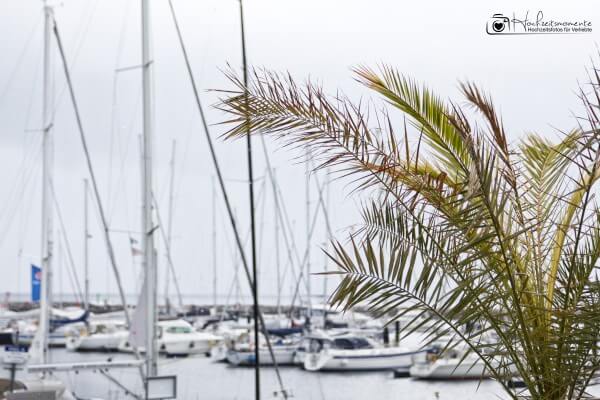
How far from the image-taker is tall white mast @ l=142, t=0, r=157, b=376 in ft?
46.0

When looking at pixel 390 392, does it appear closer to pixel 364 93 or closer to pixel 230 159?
pixel 230 159

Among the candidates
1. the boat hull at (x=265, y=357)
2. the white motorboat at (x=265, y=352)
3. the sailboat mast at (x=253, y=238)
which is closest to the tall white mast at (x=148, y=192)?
the sailboat mast at (x=253, y=238)

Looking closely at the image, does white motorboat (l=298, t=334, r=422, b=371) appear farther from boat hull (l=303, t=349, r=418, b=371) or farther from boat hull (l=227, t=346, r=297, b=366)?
boat hull (l=227, t=346, r=297, b=366)

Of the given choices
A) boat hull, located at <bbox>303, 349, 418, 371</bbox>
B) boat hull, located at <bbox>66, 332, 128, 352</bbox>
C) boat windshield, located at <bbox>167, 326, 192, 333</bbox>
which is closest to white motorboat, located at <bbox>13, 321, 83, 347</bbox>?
boat hull, located at <bbox>66, 332, 128, 352</bbox>

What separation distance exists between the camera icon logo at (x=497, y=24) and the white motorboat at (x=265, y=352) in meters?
29.1

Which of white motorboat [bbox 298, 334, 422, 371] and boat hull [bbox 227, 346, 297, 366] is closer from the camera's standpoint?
white motorboat [bbox 298, 334, 422, 371]

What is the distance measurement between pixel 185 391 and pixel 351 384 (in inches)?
249

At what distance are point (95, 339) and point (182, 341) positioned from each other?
411 centimetres

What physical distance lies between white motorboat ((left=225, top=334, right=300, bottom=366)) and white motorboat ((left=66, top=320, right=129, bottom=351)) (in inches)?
247

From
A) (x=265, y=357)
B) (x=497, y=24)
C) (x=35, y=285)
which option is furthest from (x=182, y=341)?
(x=497, y=24)

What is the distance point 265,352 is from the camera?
127ft

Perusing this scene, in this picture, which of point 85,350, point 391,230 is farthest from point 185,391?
point 391,230

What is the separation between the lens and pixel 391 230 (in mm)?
6141

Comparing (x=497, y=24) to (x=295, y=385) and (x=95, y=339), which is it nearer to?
(x=295, y=385)
